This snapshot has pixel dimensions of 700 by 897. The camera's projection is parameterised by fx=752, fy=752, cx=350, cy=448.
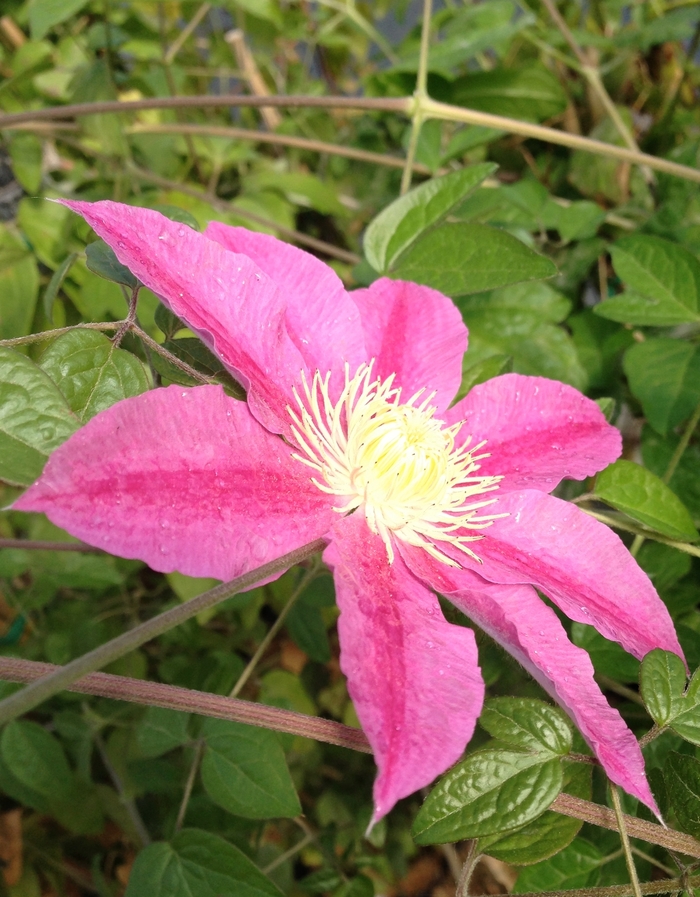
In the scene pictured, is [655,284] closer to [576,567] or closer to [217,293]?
[576,567]

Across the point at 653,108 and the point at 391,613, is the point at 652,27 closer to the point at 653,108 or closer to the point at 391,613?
the point at 653,108

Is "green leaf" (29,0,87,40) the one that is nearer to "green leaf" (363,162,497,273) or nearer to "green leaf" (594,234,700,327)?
"green leaf" (363,162,497,273)

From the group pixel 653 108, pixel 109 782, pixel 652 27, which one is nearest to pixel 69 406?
pixel 109 782

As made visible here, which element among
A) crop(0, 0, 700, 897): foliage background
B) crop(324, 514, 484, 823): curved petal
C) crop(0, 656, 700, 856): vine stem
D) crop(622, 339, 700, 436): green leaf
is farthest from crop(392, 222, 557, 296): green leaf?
crop(0, 656, 700, 856): vine stem

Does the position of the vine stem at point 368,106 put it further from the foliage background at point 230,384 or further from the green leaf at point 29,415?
the green leaf at point 29,415

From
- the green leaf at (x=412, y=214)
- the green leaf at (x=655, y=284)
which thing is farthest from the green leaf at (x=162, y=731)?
the green leaf at (x=655, y=284)

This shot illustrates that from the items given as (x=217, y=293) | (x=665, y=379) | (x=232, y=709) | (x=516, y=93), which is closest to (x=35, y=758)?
(x=232, y=709)
